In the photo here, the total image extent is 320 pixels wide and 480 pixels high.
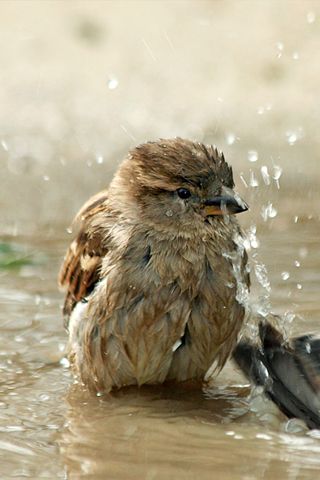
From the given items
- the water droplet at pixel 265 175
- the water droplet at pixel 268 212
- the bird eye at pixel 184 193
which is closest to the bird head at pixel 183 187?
the bird eye at pixel 184 193

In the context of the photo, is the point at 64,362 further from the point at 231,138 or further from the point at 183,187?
the point at 231,138

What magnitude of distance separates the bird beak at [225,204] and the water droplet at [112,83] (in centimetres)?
441

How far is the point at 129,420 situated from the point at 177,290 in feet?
1.81

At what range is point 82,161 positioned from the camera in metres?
8.89

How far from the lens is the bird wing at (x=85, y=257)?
5.52 meters

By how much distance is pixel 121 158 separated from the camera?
885 cm

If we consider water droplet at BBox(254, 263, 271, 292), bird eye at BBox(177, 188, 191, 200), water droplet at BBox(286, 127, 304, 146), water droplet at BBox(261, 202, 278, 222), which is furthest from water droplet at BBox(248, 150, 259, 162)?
bird eye at BBox(177, 188, 191, 200)

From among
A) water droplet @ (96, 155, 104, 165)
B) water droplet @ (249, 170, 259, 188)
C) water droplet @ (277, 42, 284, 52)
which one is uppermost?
water droplet @ (277, 42, 284, 52)

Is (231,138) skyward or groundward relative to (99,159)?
skyward

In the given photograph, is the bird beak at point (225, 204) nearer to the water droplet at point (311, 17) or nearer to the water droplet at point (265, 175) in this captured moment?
the water droplet at point (265, 175)

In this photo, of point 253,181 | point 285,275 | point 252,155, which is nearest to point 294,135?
point 252,155

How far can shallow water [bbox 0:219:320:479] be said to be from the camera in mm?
4461

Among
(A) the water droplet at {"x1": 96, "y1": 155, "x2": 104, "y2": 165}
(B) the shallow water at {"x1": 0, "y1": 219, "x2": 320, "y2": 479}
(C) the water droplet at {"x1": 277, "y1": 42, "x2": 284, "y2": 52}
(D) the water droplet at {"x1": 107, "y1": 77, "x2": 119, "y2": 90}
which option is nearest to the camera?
(B) the shallow water at {"x1": 0, "y1": 219, "x2": 320, "y2": 479}

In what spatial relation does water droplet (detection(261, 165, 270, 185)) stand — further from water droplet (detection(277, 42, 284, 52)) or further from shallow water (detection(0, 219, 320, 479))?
shallow water (detection(0, 219, 320, 479))
